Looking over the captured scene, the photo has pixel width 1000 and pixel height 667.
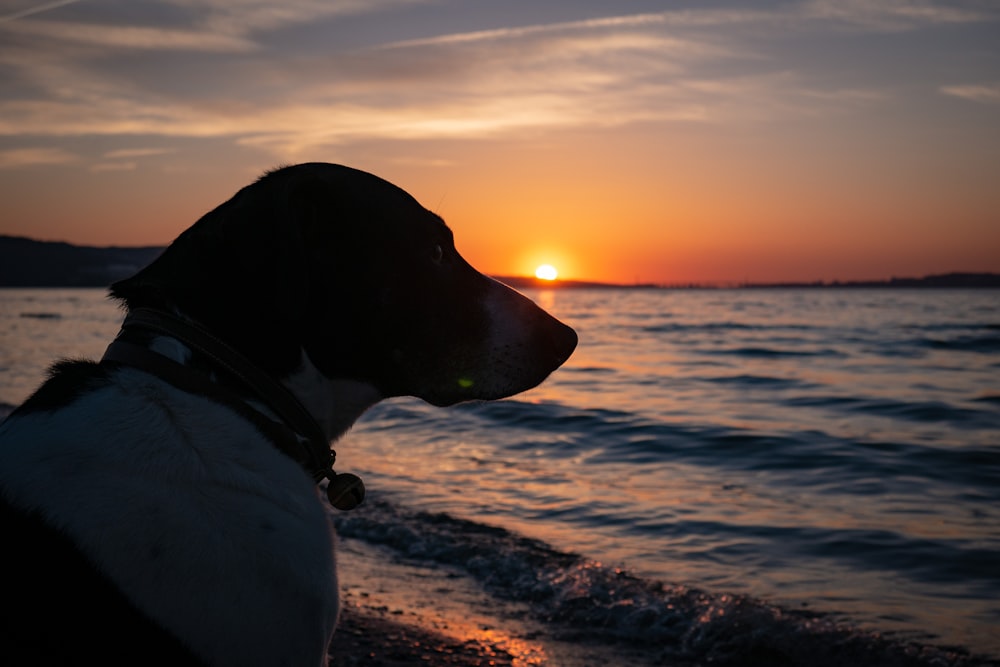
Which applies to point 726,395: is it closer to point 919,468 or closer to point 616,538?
point 919,468

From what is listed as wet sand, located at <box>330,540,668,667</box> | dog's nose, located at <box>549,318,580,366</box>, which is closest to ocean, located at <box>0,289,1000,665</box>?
wet sand, located at <box>330,540,668,667</box>

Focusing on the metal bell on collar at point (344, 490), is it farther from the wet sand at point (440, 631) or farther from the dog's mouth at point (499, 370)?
the wet sand at point (440, 631)

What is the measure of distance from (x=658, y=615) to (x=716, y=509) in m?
3.11

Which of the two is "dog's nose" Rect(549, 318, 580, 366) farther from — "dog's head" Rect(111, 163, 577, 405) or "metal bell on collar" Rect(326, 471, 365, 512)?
"metal bell on collar" Rect(326, 471, 365, 512)

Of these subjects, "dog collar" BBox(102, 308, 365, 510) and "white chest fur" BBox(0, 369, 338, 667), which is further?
"dog collar" BBox(102, 308, 365, 510)

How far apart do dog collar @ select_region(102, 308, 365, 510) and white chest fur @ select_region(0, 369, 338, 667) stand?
0.04 meters

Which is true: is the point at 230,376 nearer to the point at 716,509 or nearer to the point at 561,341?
the point at 561,341

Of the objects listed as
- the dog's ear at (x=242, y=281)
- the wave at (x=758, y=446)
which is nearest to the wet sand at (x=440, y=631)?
the dog's ear at (x=242, y=281)

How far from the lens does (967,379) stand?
2003cm

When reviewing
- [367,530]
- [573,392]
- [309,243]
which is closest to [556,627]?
[367,530]

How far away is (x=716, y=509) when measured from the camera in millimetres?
8992

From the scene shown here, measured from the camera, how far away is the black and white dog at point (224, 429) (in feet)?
6.33

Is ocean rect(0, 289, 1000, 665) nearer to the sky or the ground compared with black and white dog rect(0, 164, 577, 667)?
nearer to the ground

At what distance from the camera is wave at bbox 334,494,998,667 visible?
18.4 ft
